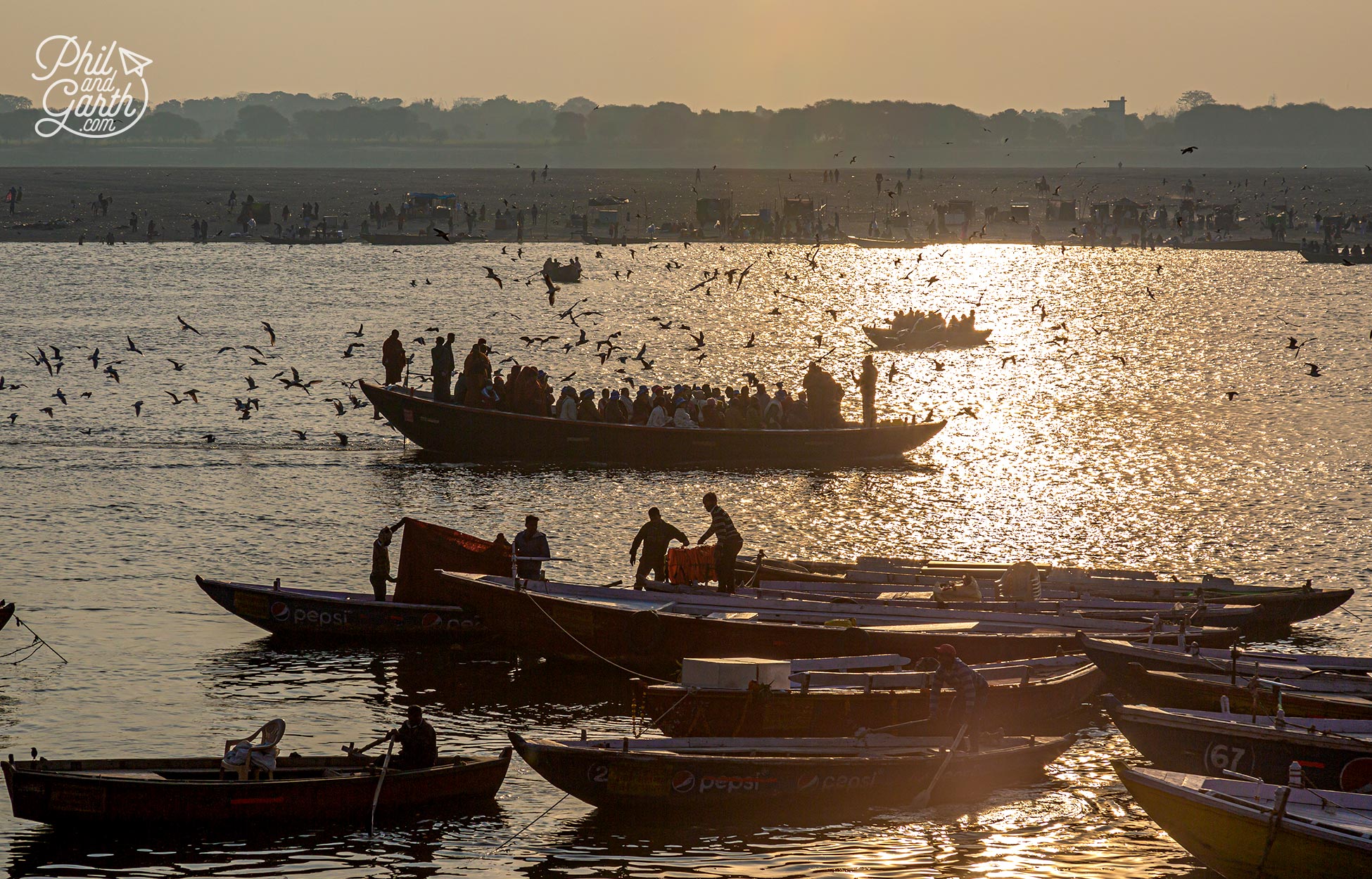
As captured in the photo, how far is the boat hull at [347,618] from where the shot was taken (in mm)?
25766

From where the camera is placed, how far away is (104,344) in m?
75.7

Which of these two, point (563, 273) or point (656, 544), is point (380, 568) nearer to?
point (656, 544)

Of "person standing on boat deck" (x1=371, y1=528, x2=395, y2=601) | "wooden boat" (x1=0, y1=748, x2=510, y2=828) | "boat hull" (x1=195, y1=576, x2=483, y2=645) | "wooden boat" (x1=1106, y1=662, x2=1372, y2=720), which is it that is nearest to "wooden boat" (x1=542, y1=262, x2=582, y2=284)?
"person standing on boat deck" (x1=371, y1=528, x2=395, y2=601)

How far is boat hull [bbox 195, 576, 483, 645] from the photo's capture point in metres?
25.8

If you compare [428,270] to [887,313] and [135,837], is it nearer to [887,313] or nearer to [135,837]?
[887,313]

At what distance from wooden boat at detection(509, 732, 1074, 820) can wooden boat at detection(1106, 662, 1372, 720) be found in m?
3.42

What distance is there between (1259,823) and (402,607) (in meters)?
14.4

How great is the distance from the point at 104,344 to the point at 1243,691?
2585 inches

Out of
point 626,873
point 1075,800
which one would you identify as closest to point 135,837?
point 626,873

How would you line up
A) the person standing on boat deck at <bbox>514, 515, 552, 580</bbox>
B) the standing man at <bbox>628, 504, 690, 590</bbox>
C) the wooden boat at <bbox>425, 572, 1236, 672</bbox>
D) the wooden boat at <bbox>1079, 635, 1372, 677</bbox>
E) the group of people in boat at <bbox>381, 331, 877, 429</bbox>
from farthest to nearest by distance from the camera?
1. the group of people in boat at <bbox>381, 331, 877, 429</bbox>
2. the standing man at <bbox>628, 504, 690, 590</bbox>
3. the person standing on boat deck at <bbox>514, 515, 552, 580</bbox>
4. the wooden boat at <bbox>425, 572, 1236, 672</bbox>
5. the wooden boat at <bbox>1079, 635, 1372, 677</bbox>

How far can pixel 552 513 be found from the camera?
37062 mm

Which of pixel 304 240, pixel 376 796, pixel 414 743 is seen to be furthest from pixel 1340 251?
pixel 376 796

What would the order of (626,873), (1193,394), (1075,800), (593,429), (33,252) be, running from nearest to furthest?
(626,873), (1075,800), (593,429), (1193,394), (33,252)

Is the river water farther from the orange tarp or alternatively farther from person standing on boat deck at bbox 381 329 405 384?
person standing on boat deck at bbox 381 329 405 384
